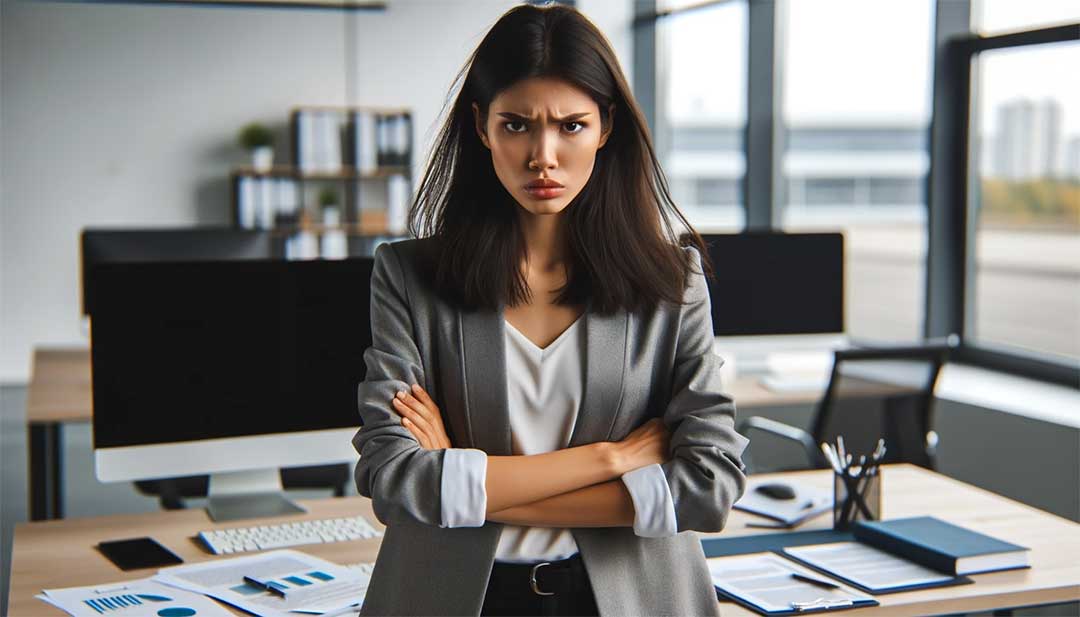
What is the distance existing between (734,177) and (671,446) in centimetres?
491

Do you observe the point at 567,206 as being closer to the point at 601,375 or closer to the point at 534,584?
the point at 601,375

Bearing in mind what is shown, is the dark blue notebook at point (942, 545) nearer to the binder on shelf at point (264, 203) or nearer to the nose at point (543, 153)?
the nose at point (543, 153)

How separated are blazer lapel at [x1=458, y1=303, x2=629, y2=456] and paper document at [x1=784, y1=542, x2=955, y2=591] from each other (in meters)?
0.66

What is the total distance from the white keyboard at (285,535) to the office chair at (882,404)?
161 centimetres

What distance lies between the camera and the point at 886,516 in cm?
Answer: 214

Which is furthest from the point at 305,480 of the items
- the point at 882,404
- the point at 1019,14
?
the point at 1019,14

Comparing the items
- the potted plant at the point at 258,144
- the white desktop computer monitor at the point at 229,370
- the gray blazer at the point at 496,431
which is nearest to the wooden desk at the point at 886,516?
the white desktop computer monitor at the point at 229,370

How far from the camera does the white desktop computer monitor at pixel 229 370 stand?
202 cm

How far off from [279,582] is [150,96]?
6091mm

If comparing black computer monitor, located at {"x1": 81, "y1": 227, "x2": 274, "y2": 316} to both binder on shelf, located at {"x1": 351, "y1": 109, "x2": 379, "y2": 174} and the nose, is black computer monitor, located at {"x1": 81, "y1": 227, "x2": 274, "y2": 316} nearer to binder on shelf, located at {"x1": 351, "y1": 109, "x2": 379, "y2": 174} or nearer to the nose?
the nose

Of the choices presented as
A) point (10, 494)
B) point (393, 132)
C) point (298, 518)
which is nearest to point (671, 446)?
point (298, 518)

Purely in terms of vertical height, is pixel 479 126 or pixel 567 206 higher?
pixel 479 126

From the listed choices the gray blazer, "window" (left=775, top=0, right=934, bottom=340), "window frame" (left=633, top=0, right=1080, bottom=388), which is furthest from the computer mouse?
"window" (left=775, top=0, right=934, bottom=340)

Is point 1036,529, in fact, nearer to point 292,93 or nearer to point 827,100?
point 827,100
